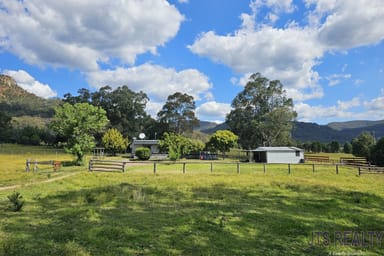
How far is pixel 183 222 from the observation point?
6.55 meters

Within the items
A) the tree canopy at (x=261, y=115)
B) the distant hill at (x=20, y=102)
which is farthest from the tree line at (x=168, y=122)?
the distant hill at (x=20, y=102)

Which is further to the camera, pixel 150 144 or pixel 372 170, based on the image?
pixel 150 144

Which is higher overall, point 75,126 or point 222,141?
point 75,126

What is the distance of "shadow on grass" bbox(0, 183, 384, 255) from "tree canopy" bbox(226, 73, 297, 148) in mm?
37672

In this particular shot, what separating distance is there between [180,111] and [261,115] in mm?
20144

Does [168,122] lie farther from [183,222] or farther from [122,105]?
[183,222]

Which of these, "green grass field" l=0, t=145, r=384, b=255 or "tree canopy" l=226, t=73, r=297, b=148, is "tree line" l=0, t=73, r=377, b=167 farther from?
"green grass field" l=0, t=145, r=384, b=255

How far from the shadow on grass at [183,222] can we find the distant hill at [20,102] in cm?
11310

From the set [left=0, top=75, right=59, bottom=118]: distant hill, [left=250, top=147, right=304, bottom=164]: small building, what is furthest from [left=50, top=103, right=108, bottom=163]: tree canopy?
[left=0, top=75, right=59, bottom=118]: distant hill

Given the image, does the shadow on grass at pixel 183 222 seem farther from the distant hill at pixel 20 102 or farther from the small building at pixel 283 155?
the distant hill at pixel 20 102

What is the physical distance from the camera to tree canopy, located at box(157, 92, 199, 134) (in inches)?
2421

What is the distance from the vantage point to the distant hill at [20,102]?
416ft

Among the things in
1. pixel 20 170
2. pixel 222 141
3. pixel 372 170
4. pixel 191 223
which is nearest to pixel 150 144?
pixel 222 141

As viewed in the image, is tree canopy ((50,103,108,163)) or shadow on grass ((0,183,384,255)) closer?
shadow on grass ((0,183,384,255))
